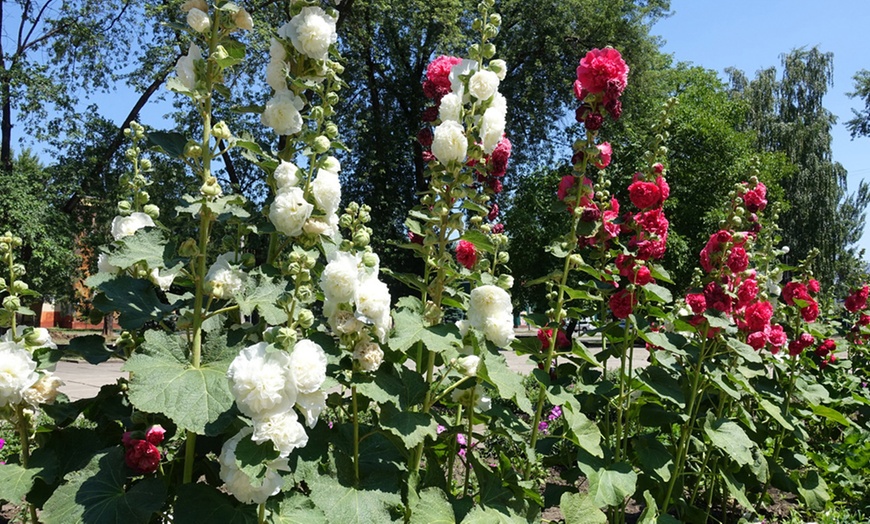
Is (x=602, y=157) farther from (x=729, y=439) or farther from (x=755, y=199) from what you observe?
(x=729, y=439)

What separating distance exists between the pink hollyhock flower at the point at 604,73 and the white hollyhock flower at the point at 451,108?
0.66 meters

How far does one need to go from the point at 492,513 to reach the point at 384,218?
1335 centimetres

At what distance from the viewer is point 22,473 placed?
1769mm

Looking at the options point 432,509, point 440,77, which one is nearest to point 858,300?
point 440,77

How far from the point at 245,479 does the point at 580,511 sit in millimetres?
1204

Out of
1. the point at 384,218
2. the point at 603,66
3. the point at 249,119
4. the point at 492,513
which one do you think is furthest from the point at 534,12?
the point at 492,513

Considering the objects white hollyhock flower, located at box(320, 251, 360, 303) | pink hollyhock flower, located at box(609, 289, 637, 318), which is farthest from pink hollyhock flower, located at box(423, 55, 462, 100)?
pink hollyhock flower, located at box(609, 289, 637, 318)

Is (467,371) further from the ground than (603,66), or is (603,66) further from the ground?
(603,66)

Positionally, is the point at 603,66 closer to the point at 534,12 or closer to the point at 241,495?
the point at 241,495

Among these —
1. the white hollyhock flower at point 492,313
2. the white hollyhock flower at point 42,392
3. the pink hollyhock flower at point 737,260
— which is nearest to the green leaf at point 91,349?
the white hollyhock flower at point 42,392

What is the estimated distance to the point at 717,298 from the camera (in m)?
2.61

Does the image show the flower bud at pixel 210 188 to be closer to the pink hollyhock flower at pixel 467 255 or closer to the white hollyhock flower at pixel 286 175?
the white hollyhock flower at pixel 286 175

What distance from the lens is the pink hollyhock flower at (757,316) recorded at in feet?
9.52

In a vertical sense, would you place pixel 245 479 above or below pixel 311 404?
below
